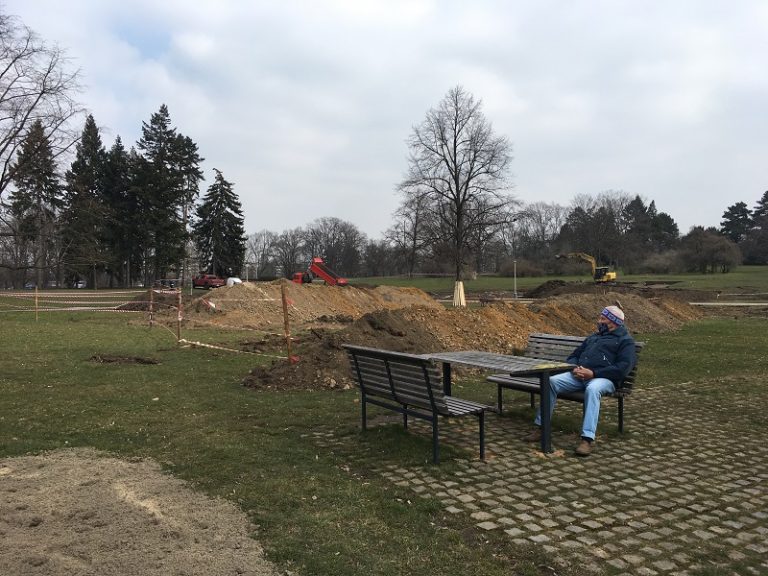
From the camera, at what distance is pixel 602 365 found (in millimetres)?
6059

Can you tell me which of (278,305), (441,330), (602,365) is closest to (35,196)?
(441,330)

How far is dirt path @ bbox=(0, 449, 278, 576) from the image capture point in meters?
3.16

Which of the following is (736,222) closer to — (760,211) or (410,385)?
(760,211)

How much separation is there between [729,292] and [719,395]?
3783cm

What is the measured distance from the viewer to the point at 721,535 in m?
3.67

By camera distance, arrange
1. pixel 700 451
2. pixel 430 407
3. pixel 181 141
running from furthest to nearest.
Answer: pixel 181 141
pixel 700 451
pixel 430 407

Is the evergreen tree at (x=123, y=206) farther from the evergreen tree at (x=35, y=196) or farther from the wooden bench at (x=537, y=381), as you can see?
the wooden bench at (x=537, y=381)

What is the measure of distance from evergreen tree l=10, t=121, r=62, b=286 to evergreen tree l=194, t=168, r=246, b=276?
49.7 m

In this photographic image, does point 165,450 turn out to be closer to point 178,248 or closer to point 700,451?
point 700,451

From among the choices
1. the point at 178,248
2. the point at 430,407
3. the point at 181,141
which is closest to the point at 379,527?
the point at 430,407

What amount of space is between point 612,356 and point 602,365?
5.8 inches

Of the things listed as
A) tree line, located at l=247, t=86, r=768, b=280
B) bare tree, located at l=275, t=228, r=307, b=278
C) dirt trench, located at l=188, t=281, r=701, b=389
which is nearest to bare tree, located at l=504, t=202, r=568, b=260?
tree line, located at l=247, t=86, r=768, b=280

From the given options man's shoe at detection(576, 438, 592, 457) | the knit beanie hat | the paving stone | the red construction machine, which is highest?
the red construction machine

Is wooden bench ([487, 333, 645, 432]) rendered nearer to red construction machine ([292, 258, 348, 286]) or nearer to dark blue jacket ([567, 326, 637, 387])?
dark blue jacket ([567, 326, 637, 387])
